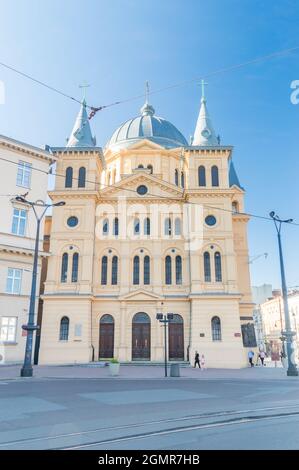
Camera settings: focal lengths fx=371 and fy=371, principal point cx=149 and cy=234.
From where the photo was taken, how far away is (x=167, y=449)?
6.32m

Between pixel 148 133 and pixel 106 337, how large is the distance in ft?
86.8

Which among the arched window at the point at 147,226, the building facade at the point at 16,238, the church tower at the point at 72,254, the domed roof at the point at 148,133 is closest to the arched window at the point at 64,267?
the church tower at the point at 72,254

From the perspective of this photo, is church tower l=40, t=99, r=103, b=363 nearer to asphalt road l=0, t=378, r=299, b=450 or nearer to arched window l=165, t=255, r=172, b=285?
arched window l=165, t=255, r=172, b=285

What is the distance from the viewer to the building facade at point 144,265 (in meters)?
33.0

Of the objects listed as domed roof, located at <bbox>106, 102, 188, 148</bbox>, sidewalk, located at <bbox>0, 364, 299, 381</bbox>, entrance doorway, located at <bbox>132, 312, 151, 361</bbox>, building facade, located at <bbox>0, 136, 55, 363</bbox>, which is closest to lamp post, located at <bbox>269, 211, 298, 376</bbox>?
sidewalk, located at <bbox>0, 364, 299, 381</bbox>

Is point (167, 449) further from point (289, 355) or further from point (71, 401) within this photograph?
point (289, 355)

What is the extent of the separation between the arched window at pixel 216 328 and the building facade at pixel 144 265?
0.09 meters

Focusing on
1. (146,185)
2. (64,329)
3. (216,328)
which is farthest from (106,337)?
(146,185)

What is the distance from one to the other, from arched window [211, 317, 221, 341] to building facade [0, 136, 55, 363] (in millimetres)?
16026

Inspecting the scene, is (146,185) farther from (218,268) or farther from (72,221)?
(218,268)

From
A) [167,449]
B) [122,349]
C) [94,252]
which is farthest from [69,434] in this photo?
[94,252]

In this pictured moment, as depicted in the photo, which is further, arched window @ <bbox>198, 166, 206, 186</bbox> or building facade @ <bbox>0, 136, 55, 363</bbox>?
arched window @ <bbox>198, 166, 206, 186</bbox>

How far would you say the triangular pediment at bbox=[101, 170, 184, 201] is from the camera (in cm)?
3794
